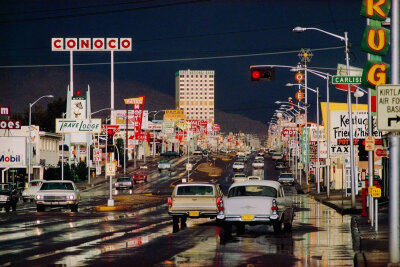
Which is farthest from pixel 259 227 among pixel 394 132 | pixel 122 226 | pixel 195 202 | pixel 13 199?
pixel 13 199

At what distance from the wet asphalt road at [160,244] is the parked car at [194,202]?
713 millimetres

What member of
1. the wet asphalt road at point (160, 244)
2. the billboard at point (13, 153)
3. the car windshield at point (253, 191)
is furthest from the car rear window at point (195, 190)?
the billboard at point (13, 153)

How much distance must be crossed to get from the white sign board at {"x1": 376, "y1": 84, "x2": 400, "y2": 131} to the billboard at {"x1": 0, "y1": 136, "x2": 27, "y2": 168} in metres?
79.2

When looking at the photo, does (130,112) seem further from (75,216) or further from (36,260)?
(36,260)

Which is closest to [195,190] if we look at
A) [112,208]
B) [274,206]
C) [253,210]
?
[253,210]

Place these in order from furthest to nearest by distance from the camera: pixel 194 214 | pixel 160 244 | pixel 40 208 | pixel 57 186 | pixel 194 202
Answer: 1. pixel 57 186
2. pixel 40 208
3. pixel 194 202
4. pixel 194 214
5. pixel 160 244

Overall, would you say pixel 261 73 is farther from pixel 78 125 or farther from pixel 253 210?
pixel 78 125

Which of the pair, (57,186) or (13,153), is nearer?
(57,186)

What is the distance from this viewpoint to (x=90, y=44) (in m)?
88.3

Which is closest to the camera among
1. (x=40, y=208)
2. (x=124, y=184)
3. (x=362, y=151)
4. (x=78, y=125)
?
(x=362, y=151)

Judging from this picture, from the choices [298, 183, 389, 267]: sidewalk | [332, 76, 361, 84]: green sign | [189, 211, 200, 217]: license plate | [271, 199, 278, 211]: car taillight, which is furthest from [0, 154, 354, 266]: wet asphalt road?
[332, 76, 361, 84]: green sign

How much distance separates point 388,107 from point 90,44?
75.3 metres

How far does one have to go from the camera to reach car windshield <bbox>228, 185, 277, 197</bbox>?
27328 mm

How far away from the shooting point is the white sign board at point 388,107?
15.3 meters
